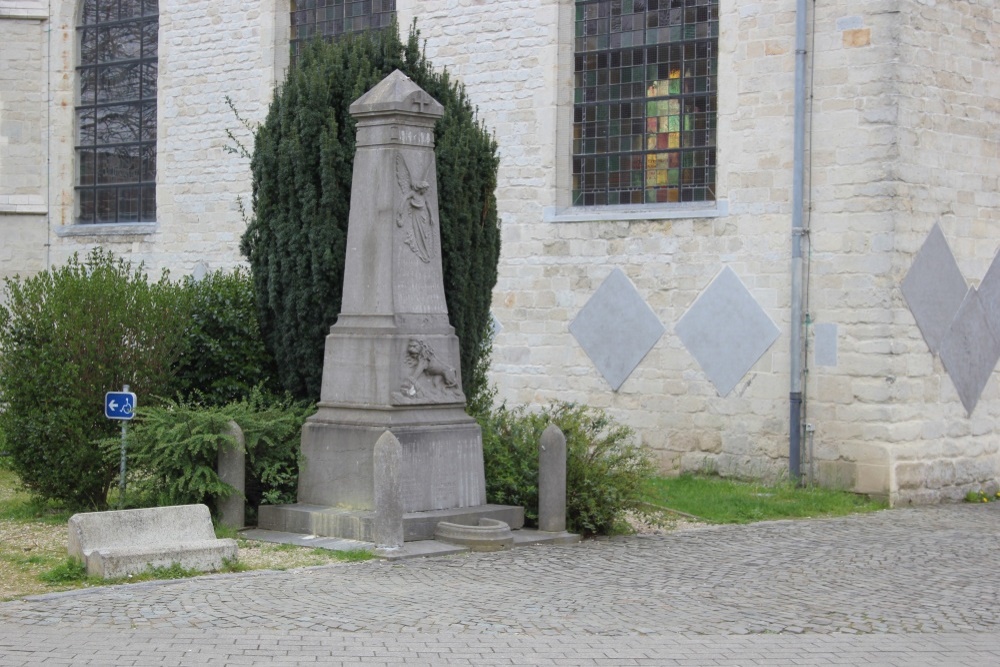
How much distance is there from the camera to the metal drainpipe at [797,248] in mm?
14562

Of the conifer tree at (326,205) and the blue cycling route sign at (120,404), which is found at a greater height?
the conifer tree at (326,205)

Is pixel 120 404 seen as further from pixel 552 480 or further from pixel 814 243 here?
pixel 814 243

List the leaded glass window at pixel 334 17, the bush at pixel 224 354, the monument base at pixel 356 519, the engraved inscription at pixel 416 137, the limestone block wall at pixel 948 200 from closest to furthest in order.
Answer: the monument base at pixel 356 519 < the engraved inscription at pixel 416 137 < the bush at pixel 224 354 < the limestone block wall at pixel 948 200 < the leaded glass window at pixel 334 17

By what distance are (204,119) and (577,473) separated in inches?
452

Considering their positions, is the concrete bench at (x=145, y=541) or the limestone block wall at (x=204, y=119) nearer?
the concrete bench at (x=145, y=541)

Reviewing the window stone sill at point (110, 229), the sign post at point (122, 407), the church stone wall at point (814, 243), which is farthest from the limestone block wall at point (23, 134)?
the sign post at point (122, 407)

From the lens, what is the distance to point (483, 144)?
12.2 metres

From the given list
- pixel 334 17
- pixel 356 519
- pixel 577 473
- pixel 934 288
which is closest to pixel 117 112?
pixel 334 17

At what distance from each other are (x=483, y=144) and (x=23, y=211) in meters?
12.9

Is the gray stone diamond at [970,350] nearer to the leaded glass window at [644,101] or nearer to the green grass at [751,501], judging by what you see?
the green grass at [751,501]

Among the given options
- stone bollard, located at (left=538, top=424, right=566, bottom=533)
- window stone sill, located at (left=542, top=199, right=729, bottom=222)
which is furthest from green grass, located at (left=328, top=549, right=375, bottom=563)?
window stone sill, located at (left=542, top=199, right=729, bottom=222)

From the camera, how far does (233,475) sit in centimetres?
1083

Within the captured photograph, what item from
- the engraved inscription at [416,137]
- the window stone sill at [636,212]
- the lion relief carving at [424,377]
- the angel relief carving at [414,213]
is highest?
the engraved inscription at [416,137]

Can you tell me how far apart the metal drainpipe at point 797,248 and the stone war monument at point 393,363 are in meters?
4.44
